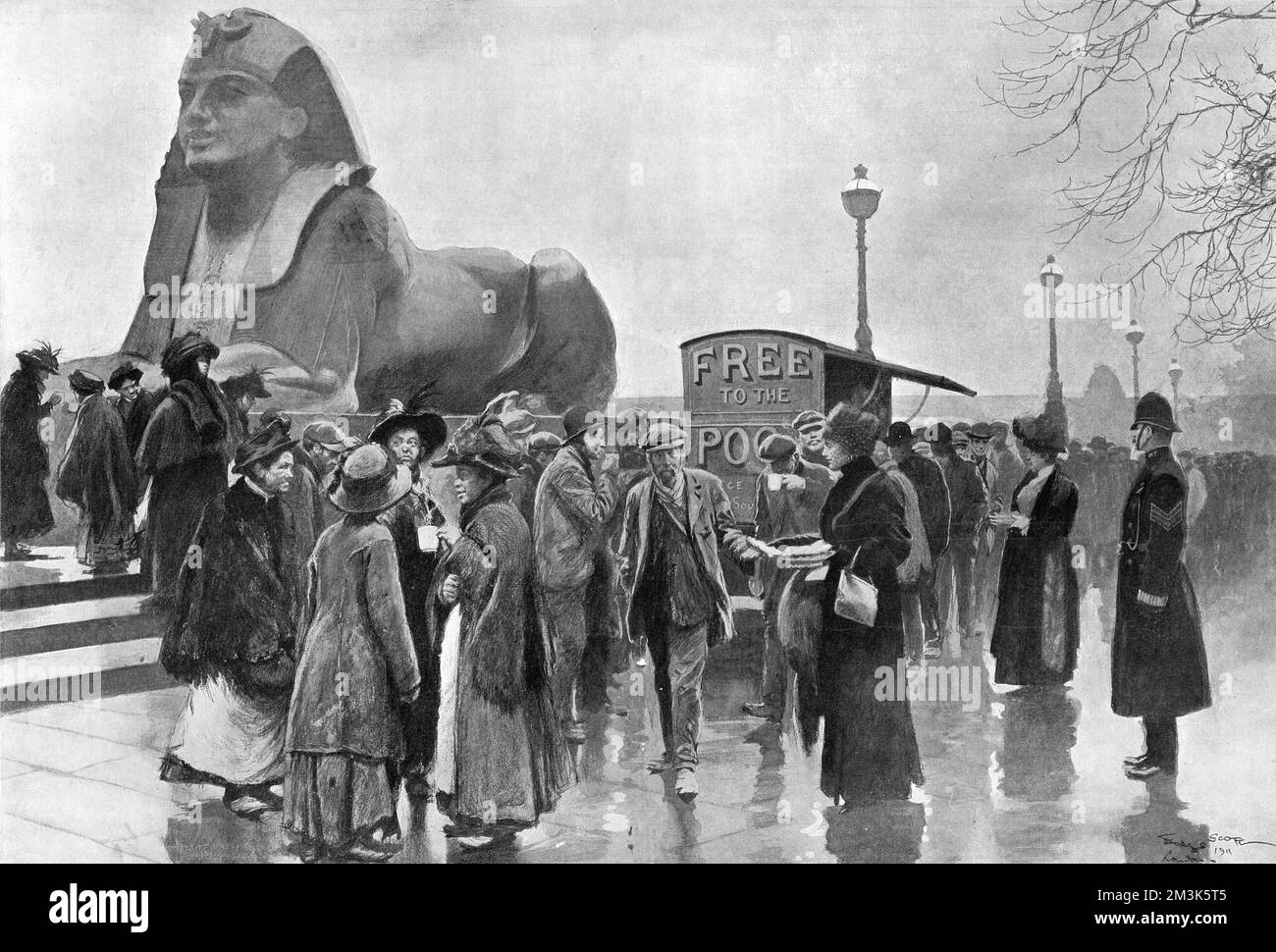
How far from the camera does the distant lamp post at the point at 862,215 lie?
5.40 metres

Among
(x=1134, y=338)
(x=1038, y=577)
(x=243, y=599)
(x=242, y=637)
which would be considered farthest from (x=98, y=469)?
(x=1134, y=338)

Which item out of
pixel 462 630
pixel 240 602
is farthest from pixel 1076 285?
pixel 240 602

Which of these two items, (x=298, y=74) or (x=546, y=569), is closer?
(x=546, y=569)

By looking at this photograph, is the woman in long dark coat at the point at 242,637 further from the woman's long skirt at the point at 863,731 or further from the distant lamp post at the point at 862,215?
the distant lamp post at the point at 862,215

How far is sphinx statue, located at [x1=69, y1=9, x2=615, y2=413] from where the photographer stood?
17.9ft

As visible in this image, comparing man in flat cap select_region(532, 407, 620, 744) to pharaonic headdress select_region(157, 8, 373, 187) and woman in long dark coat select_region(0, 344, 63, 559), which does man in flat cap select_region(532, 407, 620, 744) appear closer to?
pharaonic headdress select_region(157, 8, 373, 187)

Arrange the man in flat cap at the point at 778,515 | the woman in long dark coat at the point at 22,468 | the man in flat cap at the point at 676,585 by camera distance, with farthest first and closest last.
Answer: the woman in long dark coat at the point at 22,468, the man in flat cap at the point at 778,515, the man in flat cap at the point at 676,585

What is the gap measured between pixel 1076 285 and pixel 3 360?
19.0ft

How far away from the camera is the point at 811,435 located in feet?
17.4

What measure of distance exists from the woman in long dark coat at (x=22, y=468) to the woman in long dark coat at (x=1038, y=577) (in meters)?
5.10

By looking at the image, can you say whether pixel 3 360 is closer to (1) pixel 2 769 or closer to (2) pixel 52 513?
(2) pixel 52 513

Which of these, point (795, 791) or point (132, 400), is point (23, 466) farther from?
point (795, 791)
